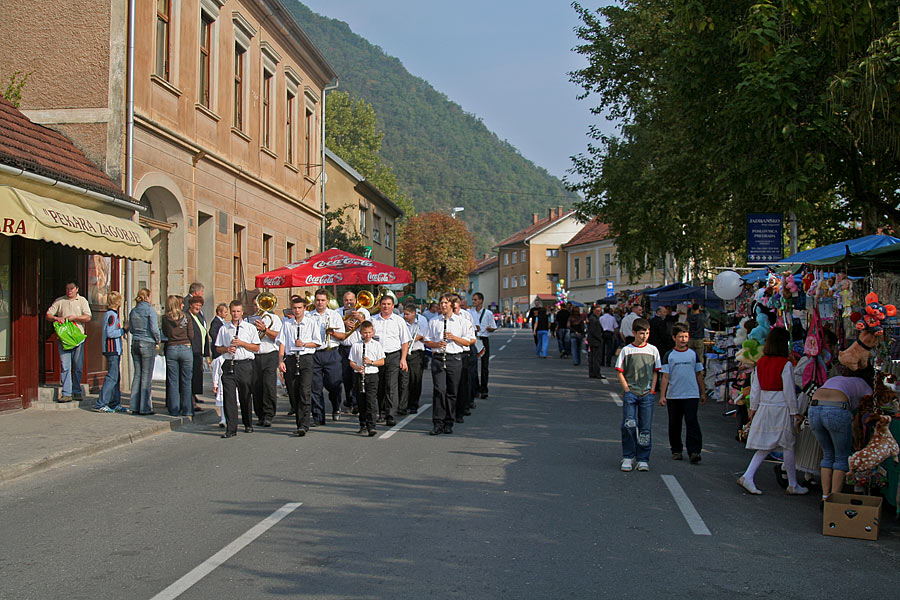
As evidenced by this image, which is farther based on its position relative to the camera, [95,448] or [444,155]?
[444,155]

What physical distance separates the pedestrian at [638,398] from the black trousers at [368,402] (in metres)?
3.60

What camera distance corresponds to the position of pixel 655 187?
2261cm

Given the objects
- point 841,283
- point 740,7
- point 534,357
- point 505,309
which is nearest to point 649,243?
point 534,357

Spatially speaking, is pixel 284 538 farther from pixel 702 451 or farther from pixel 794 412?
pixel 702 451

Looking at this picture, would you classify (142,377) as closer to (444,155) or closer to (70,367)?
(70,367)

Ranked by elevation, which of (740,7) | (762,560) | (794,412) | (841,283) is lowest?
(762,560)

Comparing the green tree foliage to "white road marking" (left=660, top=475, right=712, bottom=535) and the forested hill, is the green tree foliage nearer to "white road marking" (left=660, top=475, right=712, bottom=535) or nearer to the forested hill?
"white road marking" (left=660, top=475, right=712, bottom=535)

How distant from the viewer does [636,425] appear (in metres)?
9.08

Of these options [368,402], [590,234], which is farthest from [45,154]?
[590,234]

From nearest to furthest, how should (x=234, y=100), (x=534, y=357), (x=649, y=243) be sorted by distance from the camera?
(x=234, y=100) → (x=649, y=243) → (x=534, y=357)

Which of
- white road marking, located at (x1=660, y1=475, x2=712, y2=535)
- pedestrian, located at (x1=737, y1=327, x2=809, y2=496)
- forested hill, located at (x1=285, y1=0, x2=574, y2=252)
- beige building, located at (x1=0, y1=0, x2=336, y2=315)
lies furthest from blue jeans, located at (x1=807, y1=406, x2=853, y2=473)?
forested hill, located at (x1=285, y1=0, x2=574, y2=252)

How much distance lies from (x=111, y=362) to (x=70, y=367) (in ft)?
2.57

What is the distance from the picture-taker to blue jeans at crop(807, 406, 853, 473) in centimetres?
704

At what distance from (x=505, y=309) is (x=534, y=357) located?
7319 centimetres
